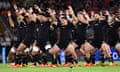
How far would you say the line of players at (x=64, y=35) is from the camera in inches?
858

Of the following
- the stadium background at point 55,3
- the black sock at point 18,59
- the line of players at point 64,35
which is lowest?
the black sock at point 18,59

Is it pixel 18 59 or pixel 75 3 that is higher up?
pixel 75 3

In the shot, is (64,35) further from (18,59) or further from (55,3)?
(55,3)

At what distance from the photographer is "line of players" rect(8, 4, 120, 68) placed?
21781 millimetres

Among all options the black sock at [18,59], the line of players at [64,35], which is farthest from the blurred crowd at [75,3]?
the black sock at [18,59]

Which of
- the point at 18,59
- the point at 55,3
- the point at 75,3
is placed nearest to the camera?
the point at 18,59

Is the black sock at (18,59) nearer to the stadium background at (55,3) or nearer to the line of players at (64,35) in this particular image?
the line of players at (64,35)

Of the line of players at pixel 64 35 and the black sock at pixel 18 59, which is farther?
the black sock at pixel 18 59

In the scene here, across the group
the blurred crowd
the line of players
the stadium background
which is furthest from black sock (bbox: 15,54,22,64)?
the blurred crowd

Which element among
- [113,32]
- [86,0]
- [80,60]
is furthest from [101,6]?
[113,32]

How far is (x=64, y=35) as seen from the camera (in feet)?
72.4

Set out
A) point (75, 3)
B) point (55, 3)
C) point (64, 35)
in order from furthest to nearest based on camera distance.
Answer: point (75, 3), point (55, 3), point (64, 35)

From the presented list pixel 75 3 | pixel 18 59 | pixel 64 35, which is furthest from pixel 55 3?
pixel 18 59

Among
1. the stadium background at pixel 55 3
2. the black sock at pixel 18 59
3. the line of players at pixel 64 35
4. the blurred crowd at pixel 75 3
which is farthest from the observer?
the blurred crowd at pixel 75 3
